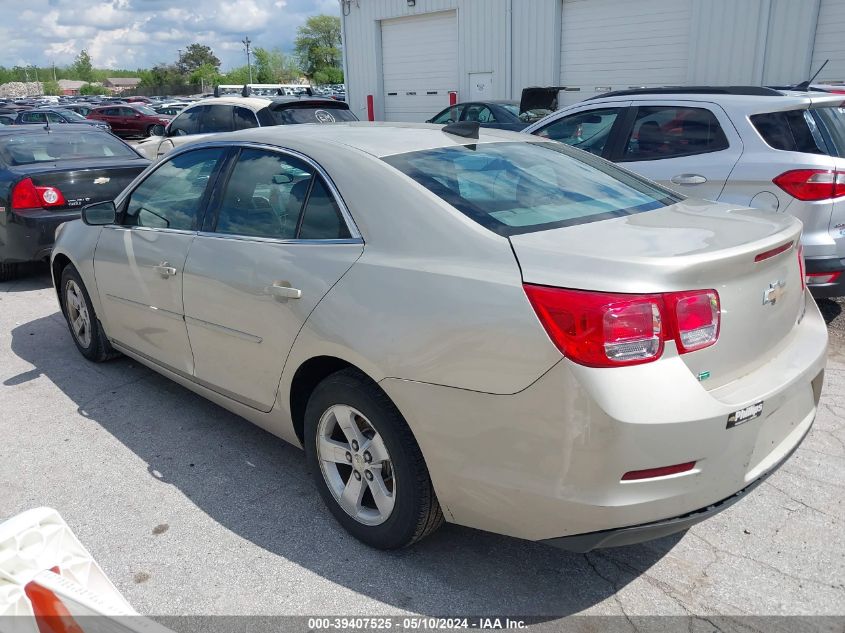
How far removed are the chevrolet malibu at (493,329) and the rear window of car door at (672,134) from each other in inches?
97.3

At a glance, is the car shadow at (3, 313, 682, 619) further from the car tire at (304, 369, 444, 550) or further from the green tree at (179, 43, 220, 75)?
the green tree at (179, 43, 220, 75)

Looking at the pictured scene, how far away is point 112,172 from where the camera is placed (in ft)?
24.8

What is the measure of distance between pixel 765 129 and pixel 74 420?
5.07 m

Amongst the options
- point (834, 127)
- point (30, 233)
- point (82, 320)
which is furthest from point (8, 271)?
point (834, 127)

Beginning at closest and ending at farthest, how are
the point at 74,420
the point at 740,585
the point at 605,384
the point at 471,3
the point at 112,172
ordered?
the point at 605,384
the point at 740,585
the point at 74,420
the point at 112,172
the point at 471,3

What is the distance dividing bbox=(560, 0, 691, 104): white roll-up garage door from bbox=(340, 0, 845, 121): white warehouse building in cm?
2

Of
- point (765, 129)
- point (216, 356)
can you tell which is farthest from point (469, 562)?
point (765, 129)

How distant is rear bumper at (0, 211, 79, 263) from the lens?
707 cm

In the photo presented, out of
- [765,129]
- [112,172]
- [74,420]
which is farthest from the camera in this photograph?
[112,172]

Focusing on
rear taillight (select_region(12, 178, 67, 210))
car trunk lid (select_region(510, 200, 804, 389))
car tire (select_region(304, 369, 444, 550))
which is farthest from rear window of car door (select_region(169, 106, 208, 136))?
car trunk lid (select_region(510, 200, 804, 389))

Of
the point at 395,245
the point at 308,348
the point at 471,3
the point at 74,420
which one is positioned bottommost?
the point at 74,420

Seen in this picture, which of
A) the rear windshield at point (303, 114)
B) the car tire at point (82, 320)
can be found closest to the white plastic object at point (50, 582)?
the car tire at point (82, 320)

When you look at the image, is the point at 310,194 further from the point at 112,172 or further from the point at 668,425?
the point at 112,172

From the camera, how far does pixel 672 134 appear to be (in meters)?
5.84
